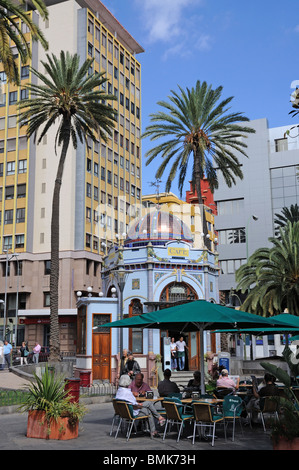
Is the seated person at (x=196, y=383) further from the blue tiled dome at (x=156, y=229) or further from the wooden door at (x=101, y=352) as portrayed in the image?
the blue tiled dome at (x=156, y=229)

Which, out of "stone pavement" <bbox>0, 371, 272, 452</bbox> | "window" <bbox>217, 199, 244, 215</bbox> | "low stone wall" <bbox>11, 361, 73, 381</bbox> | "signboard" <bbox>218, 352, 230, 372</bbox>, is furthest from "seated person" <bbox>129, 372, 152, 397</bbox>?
"window" <bbox>217, 199, 244, 215</bbox>

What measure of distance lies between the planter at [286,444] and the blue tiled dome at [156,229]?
2121 centimetres

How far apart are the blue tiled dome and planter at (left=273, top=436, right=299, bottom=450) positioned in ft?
69.6

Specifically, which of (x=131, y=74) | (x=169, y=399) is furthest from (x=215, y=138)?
(x=131, y=74)

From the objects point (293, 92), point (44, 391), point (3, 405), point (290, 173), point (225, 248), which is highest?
point (290, 173)

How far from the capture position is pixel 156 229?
30172 millimetres

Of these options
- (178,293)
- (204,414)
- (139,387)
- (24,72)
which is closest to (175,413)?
(204,414)

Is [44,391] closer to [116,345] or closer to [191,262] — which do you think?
[116,345]

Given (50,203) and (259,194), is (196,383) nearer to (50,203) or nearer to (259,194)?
(50,203)

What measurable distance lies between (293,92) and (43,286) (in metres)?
49.2

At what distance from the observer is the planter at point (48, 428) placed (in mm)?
10500

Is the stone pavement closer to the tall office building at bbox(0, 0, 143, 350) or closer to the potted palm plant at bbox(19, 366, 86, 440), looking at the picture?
the potted palm plant at bbox(19, 366, 86, 440)

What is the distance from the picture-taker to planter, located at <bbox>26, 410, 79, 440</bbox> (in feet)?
34.4

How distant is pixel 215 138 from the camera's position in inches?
1359
